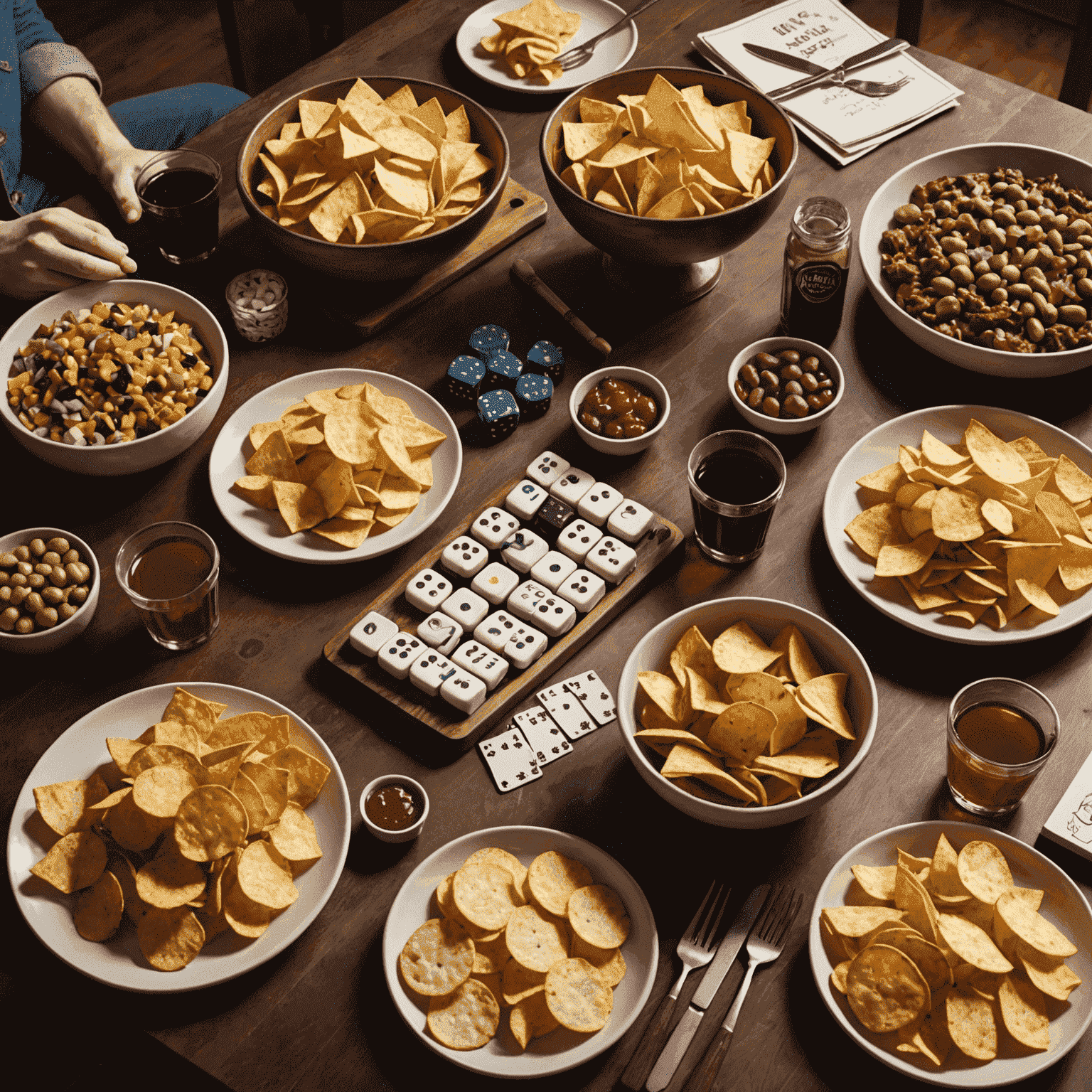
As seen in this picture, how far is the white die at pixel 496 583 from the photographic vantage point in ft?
5.76

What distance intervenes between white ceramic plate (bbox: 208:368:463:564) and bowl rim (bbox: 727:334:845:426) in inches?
20.4

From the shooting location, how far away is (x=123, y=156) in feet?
7.63

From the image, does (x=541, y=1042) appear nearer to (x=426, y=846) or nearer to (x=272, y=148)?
(x=426, y=846)

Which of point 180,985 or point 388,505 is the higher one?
point 388,505

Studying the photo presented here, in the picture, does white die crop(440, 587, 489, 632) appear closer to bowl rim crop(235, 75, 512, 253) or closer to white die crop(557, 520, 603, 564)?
white die crop(557, 520, 603, 564)

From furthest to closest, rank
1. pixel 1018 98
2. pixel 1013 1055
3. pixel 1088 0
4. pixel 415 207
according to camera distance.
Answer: pixel 1088 0 → pixel 1018 98 → pixel 415 207 → pixel 1013 1055

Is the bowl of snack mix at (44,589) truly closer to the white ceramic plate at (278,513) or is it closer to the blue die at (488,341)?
the white ceramic plate at (278,513)

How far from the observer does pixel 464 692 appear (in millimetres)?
1621

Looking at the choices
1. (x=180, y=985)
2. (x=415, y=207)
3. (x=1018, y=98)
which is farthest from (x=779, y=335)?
(x=180, y=985)

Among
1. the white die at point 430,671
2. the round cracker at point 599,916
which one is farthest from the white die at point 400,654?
the round cracker at point 599,916

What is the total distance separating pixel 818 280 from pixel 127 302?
132cm

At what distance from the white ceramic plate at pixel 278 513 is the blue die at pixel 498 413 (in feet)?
0.21

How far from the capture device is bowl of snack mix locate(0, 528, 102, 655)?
169 centimetres

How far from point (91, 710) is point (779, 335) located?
1438 mm
